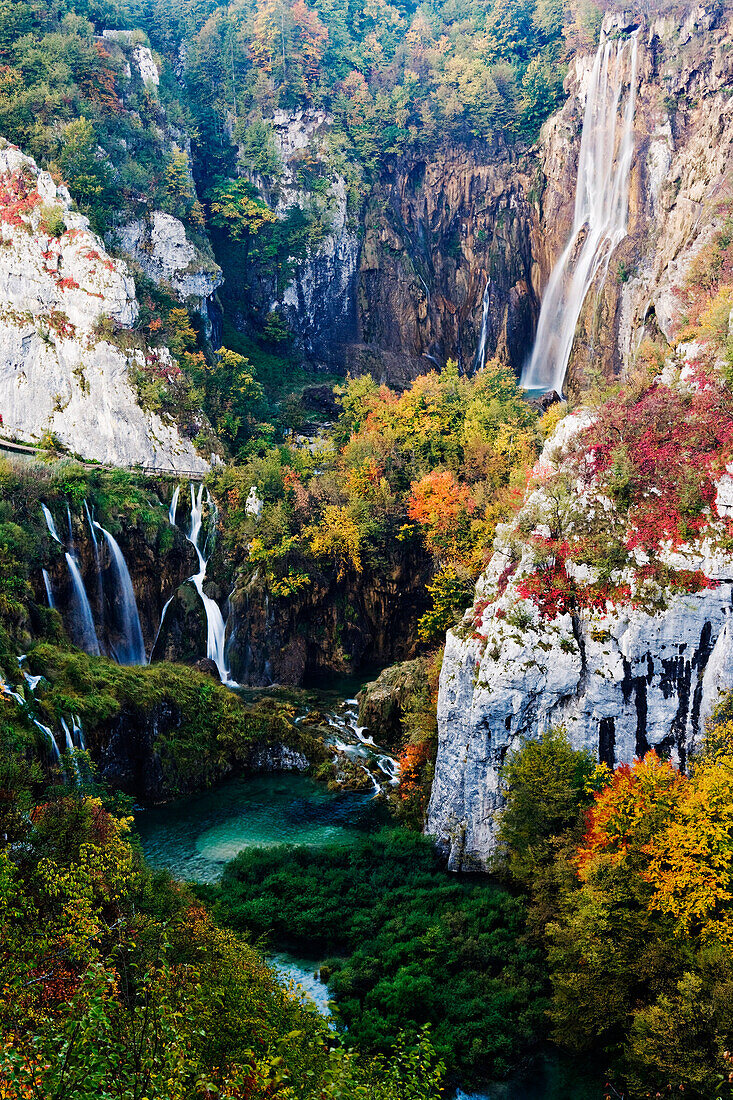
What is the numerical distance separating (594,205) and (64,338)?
36406mm

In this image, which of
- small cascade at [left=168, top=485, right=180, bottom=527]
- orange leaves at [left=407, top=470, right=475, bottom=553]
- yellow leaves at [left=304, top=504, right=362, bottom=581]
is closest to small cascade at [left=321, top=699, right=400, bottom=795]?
orange leaves at [left=407, top=470, right=475, bottom=553]

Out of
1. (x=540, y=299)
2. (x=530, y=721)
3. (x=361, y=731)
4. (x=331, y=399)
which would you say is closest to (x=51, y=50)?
(x=331, y=399)

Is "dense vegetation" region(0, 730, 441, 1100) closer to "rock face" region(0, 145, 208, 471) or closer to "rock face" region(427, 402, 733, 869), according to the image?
"rock face" region(427, 402, 733, 869)

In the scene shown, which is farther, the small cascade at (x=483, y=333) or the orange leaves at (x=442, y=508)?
the small cascade at (x=483, y=333)

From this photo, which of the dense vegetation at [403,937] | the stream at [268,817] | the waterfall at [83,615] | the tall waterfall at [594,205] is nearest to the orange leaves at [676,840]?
Answer: the dense vegetation at [403,937]

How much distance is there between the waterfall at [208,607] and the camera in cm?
3716

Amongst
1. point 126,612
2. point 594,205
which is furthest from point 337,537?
point 594,205

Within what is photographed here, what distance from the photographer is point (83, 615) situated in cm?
3275

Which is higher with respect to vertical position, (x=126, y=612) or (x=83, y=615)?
(x=83, y=615)

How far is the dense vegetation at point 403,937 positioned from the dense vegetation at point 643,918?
3.26 ft

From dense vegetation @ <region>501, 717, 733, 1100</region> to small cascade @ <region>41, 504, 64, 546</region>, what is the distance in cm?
2237

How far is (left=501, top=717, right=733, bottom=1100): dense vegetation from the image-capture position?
14445 mm

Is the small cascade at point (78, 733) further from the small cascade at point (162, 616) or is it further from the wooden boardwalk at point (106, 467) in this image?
the wooden boardwalk at point (106, 467)

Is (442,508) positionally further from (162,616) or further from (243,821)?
(243,821)
